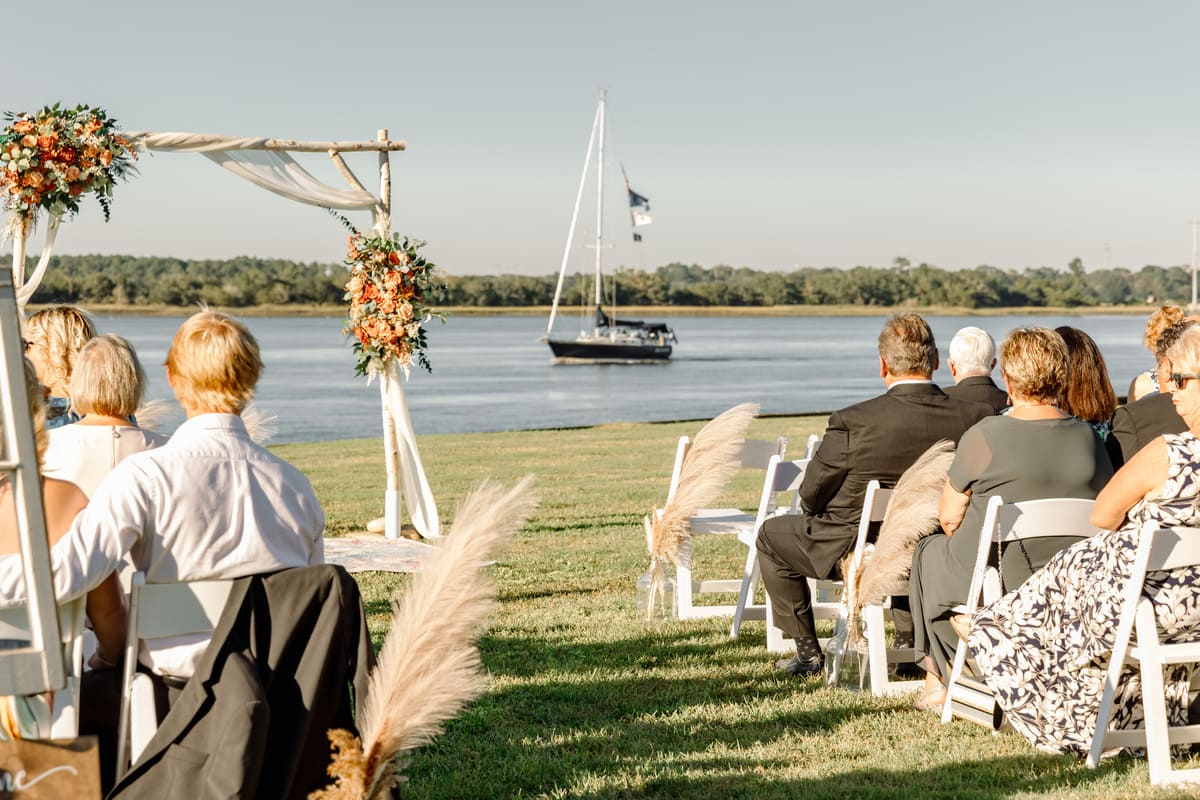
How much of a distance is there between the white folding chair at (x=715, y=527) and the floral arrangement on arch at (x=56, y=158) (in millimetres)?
4582

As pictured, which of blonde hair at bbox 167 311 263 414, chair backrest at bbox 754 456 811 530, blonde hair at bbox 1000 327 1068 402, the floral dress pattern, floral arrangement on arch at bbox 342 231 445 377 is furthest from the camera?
floral arrangement on arch at bbox 342 231 445 377

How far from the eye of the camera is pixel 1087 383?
5.99m

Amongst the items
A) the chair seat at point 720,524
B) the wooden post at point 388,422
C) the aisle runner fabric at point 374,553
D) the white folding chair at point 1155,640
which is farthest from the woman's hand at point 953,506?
the wooden post at point 388,422

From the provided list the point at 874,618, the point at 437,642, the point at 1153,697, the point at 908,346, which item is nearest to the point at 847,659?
the point at 874,618

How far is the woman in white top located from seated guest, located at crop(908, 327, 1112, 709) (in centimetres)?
306

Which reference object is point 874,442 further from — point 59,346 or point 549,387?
point 549,387

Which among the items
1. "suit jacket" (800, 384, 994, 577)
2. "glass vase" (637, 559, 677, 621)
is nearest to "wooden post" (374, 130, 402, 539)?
"glass vase" (637, 559, 677, 621)

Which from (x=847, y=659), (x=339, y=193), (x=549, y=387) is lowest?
(x=549, y=387)

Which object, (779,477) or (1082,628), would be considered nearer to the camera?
(1082,628)

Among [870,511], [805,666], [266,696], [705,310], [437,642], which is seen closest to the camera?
[437,642]

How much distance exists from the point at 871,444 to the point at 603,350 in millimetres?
82059

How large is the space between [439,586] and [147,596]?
1.41 meters

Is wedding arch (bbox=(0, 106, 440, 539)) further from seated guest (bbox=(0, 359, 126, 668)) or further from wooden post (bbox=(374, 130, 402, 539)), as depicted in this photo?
seated guest (bbox=(0, 359, 126, 668))

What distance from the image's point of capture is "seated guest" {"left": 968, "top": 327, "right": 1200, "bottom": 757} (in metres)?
4.30
